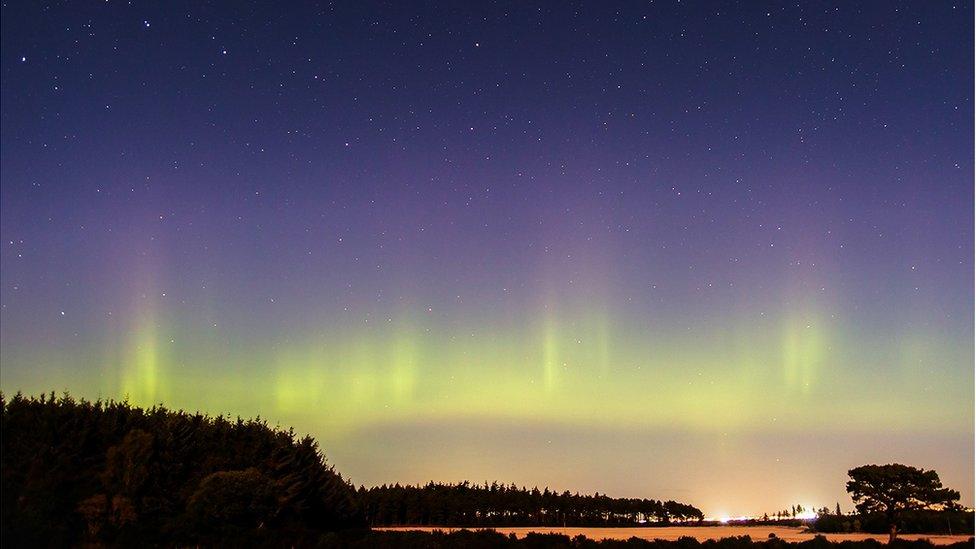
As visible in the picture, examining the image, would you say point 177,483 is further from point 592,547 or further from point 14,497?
point 592,547

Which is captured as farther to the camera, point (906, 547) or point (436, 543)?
point (906, 547)

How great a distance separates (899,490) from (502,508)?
61572 mm

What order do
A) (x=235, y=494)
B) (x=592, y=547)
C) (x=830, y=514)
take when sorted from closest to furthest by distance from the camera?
(x=592, y=547)
(x=235, y=494)
(x=830, y=514)

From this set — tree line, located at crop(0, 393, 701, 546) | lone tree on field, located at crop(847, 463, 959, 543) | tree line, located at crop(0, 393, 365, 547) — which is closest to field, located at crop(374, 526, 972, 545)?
lone tree on field, located at crop(847, 463, 959, 543)

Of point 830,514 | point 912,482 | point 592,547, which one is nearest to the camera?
point 592,547

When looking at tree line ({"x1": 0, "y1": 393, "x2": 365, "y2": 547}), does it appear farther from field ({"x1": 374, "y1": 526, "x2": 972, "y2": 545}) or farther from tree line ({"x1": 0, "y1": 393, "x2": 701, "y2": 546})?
field ({"x1": 374, "y1": 526, "x2": 972, "y2": 545})

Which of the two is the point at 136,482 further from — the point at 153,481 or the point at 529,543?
the point at 529,543

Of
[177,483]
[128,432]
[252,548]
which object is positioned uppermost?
[128,432]

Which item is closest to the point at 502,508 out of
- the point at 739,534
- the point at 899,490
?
the point at 739,534

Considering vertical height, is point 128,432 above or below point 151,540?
Answer: above

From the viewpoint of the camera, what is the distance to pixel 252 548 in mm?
30203

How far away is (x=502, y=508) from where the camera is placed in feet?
326

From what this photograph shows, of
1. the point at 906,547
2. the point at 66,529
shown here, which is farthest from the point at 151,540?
the point at 906,547

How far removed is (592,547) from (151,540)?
16.9 m
